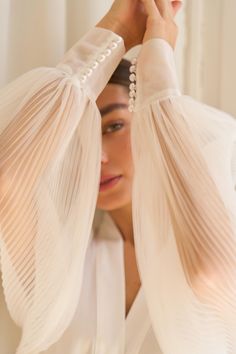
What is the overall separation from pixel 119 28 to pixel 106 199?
336 mm

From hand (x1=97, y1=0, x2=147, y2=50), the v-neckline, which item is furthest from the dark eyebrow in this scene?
the v-neckline

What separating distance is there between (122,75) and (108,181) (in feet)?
0.69

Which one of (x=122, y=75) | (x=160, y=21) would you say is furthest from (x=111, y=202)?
(x=160, y=21)

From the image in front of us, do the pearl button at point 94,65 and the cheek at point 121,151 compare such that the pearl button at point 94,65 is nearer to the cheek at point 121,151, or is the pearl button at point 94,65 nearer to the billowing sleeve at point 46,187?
the billowing sleeve at point 46,187

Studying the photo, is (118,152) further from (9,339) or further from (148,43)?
(9,339)

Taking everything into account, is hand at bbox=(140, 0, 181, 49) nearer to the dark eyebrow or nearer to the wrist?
the wrist

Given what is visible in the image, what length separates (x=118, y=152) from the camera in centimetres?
98

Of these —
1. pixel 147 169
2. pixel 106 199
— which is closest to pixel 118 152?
pixel 106 199

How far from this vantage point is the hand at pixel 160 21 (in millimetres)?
854

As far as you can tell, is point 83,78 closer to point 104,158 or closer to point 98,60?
point 98,60

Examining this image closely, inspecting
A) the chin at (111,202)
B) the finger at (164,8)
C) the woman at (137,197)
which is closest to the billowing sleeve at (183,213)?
the woman at (137,197)

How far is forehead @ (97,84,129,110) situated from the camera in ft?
3.18

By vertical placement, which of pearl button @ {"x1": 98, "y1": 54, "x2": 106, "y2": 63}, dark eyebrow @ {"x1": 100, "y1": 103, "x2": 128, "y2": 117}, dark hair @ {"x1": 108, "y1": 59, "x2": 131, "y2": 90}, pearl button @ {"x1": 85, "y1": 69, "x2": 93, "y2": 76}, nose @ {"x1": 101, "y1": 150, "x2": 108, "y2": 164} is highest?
pearl button @ {"x1": 98, "y1": 54, "x2": 106, "y2": 63}

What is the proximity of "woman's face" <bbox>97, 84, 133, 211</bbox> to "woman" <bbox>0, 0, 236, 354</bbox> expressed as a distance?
14 cm
